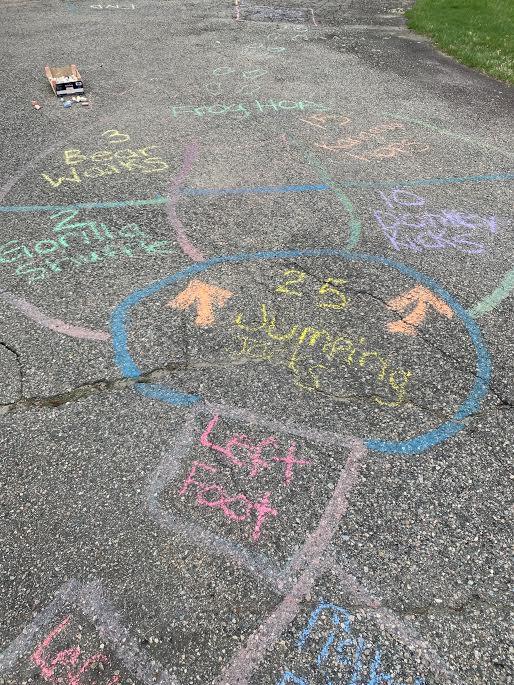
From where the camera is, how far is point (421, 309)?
355 cm

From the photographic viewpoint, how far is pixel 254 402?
9.58ft

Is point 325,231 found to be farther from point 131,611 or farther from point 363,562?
point 131,611

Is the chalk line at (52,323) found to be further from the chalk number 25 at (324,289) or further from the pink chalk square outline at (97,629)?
the pink chalk square outline at (97,629)

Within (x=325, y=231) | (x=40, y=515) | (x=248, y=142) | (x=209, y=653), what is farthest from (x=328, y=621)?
(x=248, y=142)

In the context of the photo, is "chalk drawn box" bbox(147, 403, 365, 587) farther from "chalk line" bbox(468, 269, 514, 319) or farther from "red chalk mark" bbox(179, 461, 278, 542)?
"chalk line" bbox(468, 269, 514, 319)

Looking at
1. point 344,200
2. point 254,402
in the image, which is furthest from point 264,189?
point 254,402

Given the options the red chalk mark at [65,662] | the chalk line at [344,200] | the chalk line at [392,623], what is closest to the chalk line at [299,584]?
the chalk line at [392,623]

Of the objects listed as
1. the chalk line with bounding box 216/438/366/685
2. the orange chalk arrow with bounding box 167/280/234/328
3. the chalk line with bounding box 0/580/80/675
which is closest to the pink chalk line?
the orange chalk arrow with bounding box 167/280/234/328

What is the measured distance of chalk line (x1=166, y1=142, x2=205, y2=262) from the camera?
399cm

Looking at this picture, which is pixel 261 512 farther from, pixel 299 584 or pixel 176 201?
pixel 176 201

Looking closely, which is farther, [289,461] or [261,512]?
[289,461]

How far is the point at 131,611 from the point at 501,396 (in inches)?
89.0

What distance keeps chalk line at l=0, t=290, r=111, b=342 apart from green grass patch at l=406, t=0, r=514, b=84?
7.26 metres

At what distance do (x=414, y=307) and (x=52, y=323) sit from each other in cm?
242
